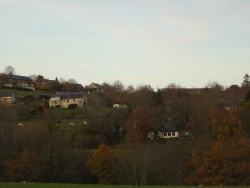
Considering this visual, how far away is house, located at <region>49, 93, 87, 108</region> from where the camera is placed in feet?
248

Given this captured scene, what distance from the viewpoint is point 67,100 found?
79188 mm

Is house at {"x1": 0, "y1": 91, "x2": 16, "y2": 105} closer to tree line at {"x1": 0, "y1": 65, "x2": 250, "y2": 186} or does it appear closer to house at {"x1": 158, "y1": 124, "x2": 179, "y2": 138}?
tree line at {"x1": 0, "y1": 65, "x2": 250, "y2": 186}

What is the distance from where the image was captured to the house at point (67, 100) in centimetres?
7557

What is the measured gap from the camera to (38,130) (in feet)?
122

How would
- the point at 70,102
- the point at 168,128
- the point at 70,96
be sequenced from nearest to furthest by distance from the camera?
the point at 168,128
the point at 70,102
the point at 70,96

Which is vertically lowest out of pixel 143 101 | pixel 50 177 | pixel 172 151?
pixel 50 177

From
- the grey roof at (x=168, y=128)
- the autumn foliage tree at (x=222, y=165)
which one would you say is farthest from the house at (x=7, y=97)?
the autumn foliage tree at (x=222, y=165)

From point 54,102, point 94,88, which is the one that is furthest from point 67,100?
point 94,88

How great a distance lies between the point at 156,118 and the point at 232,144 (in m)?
30.4

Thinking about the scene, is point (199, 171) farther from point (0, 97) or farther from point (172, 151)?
point (0, 97)

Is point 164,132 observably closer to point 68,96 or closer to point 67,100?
point 67,100

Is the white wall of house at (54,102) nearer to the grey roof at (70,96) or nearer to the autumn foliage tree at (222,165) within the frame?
the grey roof at (70,96)

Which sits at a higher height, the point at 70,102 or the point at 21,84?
the point at 21,84

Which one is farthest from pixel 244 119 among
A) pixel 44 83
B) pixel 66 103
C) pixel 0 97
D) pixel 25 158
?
pixel 44 83
